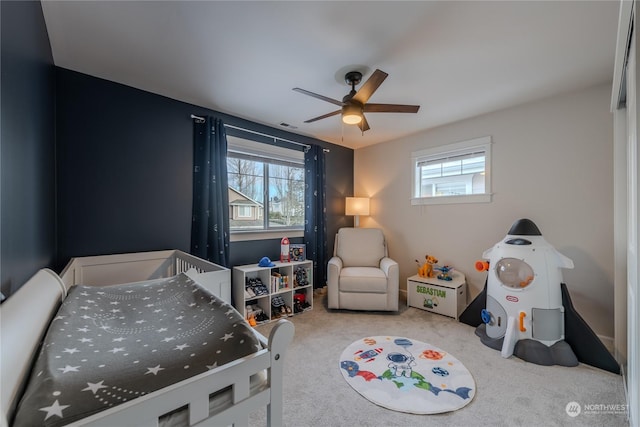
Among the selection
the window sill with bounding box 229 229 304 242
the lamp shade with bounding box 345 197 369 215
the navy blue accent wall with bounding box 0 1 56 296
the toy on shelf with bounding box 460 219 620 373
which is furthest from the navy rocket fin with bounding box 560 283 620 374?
the navy blue accent wall with bounding box 0 1 56 296

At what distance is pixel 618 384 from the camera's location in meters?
1.77

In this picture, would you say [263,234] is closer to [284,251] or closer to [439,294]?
Answer: [284,251]

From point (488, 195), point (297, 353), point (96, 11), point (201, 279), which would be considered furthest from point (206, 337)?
point (488, 195)

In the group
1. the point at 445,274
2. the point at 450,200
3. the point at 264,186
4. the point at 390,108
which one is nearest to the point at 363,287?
the point at 445,274

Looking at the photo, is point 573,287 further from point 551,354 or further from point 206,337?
point 206,337

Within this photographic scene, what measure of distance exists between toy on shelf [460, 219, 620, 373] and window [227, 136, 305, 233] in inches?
95.1

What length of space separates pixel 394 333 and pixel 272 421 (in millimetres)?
1925

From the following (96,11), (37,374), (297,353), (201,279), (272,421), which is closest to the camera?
(37,374)

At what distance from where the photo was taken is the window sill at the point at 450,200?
2.98m

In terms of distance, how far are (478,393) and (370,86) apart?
215cm

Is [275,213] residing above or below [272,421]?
above

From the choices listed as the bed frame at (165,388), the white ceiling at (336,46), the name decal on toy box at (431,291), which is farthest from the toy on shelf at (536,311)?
the bed frame at (165,388)

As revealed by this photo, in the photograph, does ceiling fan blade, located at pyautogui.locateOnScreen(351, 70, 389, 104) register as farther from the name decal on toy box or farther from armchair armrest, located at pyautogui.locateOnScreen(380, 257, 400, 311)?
the name decal on toy box

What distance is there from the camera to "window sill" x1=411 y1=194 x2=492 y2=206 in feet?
9.77
